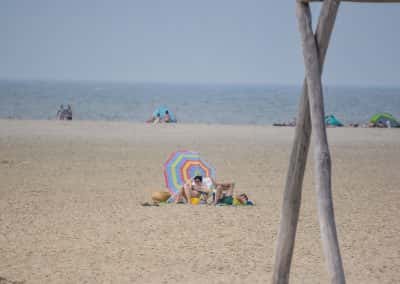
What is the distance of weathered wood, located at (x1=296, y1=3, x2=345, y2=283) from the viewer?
5527mm

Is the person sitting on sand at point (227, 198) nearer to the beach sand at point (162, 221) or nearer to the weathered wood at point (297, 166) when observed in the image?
the beach sand at point (162, 221)

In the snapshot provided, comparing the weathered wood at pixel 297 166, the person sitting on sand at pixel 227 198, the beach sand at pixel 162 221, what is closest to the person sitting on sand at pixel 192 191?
the person sitting on sand at pixel 227 198

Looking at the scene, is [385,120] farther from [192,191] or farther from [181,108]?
[181,108]

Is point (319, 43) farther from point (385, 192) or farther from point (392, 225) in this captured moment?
point (385, 192)

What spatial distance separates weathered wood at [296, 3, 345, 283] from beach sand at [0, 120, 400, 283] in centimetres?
188

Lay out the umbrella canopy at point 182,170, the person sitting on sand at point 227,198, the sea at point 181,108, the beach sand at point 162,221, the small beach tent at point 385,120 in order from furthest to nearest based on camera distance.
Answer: the sea at point 181,108, the small beach tent at point 385,120, the umbrella canopy at point 182,170, the person sitting on sand at point 227,198, the beach sand at point 162,221

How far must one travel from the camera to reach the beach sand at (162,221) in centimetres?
766

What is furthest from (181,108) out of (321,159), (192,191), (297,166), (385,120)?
(321,159)

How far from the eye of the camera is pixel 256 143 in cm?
2258

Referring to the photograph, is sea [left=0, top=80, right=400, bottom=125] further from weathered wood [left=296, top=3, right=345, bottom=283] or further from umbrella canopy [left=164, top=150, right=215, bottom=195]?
weathered wood [left=296, top=3, right=345, bottom=283]

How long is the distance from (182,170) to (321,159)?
6.68 m

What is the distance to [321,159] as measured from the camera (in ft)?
18.4

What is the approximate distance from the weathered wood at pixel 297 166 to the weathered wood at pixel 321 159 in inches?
3.6

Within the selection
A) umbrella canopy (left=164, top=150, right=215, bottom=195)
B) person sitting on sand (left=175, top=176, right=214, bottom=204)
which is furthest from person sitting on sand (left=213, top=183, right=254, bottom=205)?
umbrella canopy (left=164, top=150, right=215, bottom=195)
